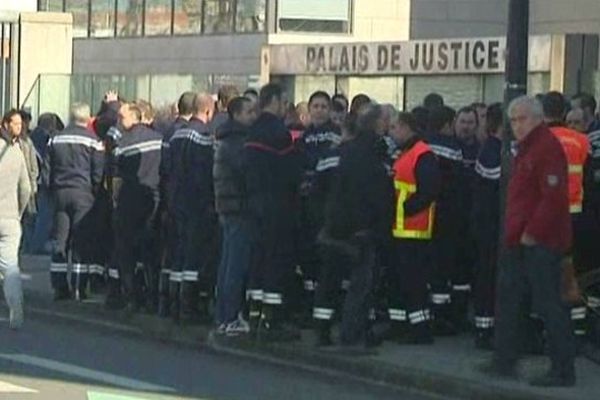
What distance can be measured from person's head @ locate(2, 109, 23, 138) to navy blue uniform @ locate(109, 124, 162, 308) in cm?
91

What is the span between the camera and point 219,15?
4588 cm

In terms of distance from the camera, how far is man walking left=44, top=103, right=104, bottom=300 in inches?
706

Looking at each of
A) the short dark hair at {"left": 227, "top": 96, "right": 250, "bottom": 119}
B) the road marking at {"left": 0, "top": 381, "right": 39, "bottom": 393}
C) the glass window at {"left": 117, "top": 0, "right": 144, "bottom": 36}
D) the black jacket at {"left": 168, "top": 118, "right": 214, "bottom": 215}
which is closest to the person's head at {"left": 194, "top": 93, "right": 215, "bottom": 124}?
the black jacket at {"left": 168, "top": 118, "right": 214, "bottom": 215}

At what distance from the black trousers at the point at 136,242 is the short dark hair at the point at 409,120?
302cm

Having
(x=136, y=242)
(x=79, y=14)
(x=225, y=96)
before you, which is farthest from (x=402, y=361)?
(x=79, y=14)

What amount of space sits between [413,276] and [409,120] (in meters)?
1.26

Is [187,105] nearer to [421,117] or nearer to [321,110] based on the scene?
[321,110]

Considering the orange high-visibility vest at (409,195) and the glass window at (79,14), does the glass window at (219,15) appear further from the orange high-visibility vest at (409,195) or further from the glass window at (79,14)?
→ the orange high-visibility vest at (409,195)

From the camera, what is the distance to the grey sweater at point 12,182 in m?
16.6

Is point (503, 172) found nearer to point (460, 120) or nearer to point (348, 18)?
point (460, 120)

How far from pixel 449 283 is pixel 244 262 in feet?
5.75

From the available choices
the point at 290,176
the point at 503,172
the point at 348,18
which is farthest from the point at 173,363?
the point at 348,18

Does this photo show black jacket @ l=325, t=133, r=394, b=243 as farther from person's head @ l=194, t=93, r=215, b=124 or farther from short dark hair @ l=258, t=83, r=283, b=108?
person's head @ l=194, t=93, r=215, b=124

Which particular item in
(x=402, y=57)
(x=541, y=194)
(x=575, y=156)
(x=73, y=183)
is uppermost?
(x=402, y=57)
